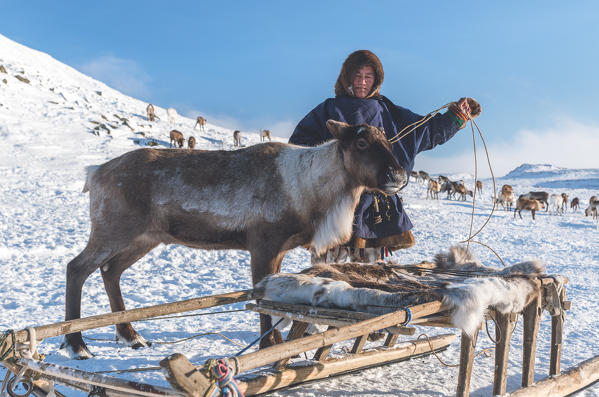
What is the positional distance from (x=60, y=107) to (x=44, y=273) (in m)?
25.4

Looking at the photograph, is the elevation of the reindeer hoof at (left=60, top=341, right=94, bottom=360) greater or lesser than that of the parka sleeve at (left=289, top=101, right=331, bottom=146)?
lesser

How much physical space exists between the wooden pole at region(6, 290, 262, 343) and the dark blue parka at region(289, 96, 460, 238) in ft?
4.94

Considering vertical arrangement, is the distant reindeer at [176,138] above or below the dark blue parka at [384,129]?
above

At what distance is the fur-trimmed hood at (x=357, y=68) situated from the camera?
4.10 m

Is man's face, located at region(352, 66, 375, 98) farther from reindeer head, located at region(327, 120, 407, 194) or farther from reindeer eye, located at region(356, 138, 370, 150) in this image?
reindeer eye, located at region(356, 138, 370, 150)

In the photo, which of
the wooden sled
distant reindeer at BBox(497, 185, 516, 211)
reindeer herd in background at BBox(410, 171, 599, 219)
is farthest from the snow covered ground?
distant reindeer at BBox(497, 185, 516, 211)

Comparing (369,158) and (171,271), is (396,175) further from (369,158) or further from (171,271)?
(171,271)

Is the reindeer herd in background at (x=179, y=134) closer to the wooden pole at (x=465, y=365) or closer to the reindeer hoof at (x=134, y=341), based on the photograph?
the reindeer hoof at (x=134, y=341)

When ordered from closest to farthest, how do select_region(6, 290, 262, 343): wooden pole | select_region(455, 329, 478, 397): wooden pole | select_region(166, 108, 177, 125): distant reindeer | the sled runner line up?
the sled runner < select_region(6, 290, 262, 343): wooden pole < select_region(455, 329, 478, 397): wooden pole < select_region(166, 108, 177, 125): distant reindeer

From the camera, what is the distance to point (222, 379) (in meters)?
1.46

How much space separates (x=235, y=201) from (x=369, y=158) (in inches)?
41.1

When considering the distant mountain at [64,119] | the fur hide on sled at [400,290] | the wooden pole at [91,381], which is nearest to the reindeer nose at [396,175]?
the fur hide on sled at [400,290]

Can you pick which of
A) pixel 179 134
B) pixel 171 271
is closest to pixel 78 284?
pixel 171 271

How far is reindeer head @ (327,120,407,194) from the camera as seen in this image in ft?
10.9
